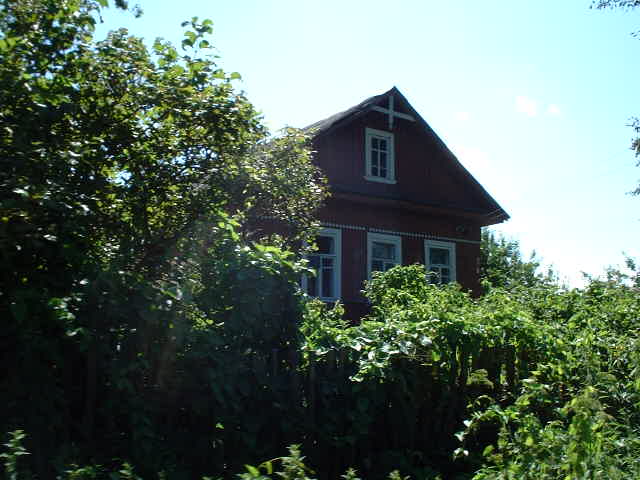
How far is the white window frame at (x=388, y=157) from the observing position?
730 inches

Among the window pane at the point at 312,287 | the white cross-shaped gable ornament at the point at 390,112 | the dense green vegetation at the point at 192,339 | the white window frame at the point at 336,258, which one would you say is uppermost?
the white cross-shaped gable ornament at the point at 390,112

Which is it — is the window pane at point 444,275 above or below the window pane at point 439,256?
below

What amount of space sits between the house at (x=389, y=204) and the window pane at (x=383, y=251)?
30 millimetres

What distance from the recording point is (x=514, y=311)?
573 cm

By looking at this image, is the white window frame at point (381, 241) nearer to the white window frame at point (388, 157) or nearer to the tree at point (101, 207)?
the white window frame at point (388, 157)

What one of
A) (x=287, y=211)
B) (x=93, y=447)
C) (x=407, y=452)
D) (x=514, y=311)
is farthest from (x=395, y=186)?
(x=93, y=447)

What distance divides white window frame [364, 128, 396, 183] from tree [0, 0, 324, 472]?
11956 mm

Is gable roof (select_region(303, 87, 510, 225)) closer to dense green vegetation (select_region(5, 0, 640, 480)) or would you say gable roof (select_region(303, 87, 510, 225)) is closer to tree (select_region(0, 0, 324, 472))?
tree (select_region(0, 0, 324, 472))

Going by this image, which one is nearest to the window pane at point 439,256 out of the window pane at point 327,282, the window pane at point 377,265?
the window pane at point 377,265

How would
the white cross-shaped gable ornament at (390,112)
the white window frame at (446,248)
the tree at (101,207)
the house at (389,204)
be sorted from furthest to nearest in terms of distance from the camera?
the white window frame at (446,248) < the white cross-shaped gable ornament at (390,112) < the house at (389,204) < the tree at (101,207)

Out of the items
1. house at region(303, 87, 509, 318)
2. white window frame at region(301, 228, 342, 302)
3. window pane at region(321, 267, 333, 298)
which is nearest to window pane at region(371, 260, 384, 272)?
house at region(303, 87, 509, 318)

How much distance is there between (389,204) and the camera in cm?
1828

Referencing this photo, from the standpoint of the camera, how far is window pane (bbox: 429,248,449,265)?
19719 mm

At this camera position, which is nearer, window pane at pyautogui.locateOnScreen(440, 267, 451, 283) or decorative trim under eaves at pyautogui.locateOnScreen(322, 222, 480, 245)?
decorative trim under eaves at pyautogui.locateOnScreen(322, 222, 480, 245)
